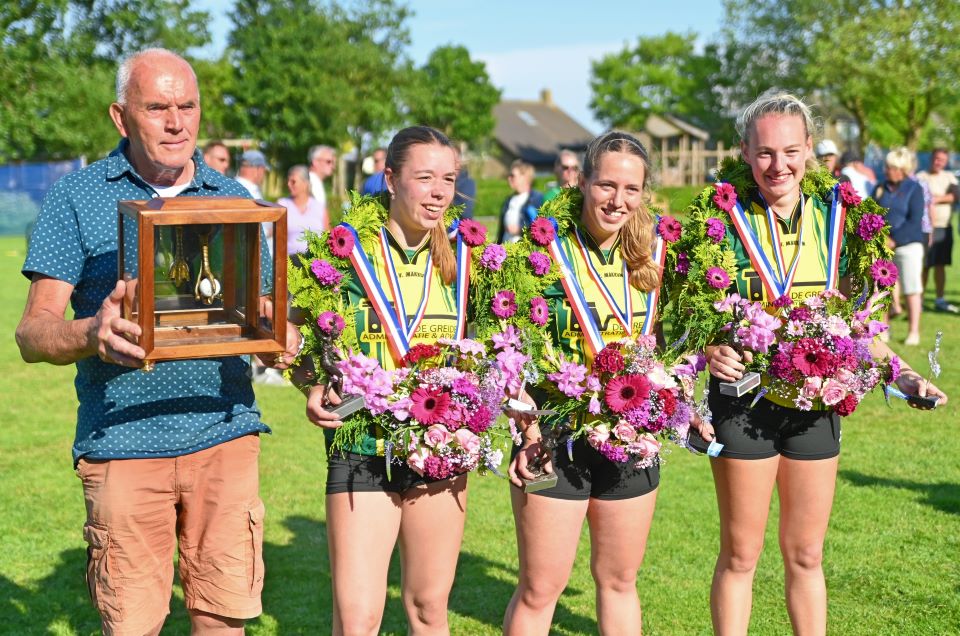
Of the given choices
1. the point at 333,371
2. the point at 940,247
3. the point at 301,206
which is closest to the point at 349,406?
the point at 333,371

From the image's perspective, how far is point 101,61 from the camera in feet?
157

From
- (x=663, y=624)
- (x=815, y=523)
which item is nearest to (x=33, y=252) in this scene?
(x=815, y=523)

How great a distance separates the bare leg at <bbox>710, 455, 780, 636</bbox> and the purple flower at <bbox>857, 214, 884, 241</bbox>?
99cm

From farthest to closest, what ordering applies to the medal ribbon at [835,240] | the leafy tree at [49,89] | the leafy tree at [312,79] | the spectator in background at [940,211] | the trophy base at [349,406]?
the leafy tree at [312,79] → the leafy tree at [49,89] → the spectator in background at [940,211] → the medal ribbon at [835,240] → the trophy base at [349,406]

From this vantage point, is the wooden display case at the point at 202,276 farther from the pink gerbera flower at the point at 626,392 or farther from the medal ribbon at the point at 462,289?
the pink gerbera flower at the point at 626,392

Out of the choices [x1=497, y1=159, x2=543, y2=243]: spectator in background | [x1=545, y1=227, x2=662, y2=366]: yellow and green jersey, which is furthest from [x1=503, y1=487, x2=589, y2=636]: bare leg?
[x1=497, y1=159, x2=543, y2=243]: spectator in background

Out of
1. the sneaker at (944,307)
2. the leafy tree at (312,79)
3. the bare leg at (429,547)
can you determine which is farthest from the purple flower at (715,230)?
the leafy tree at (312,79)

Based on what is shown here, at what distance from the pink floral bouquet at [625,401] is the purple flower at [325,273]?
0.90m

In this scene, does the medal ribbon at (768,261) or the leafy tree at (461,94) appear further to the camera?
the leafy tree at (461,94)

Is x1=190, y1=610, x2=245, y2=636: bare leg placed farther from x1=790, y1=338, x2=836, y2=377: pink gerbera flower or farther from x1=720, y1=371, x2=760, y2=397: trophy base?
x1=790, y1=338, x2=836, y2=377: pink gerbera flower

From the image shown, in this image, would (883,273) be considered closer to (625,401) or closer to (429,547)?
(625,401)

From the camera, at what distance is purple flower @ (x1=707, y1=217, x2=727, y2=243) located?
4145 millimetres

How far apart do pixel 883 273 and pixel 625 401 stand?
127 cm

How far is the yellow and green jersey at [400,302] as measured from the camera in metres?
3.83
